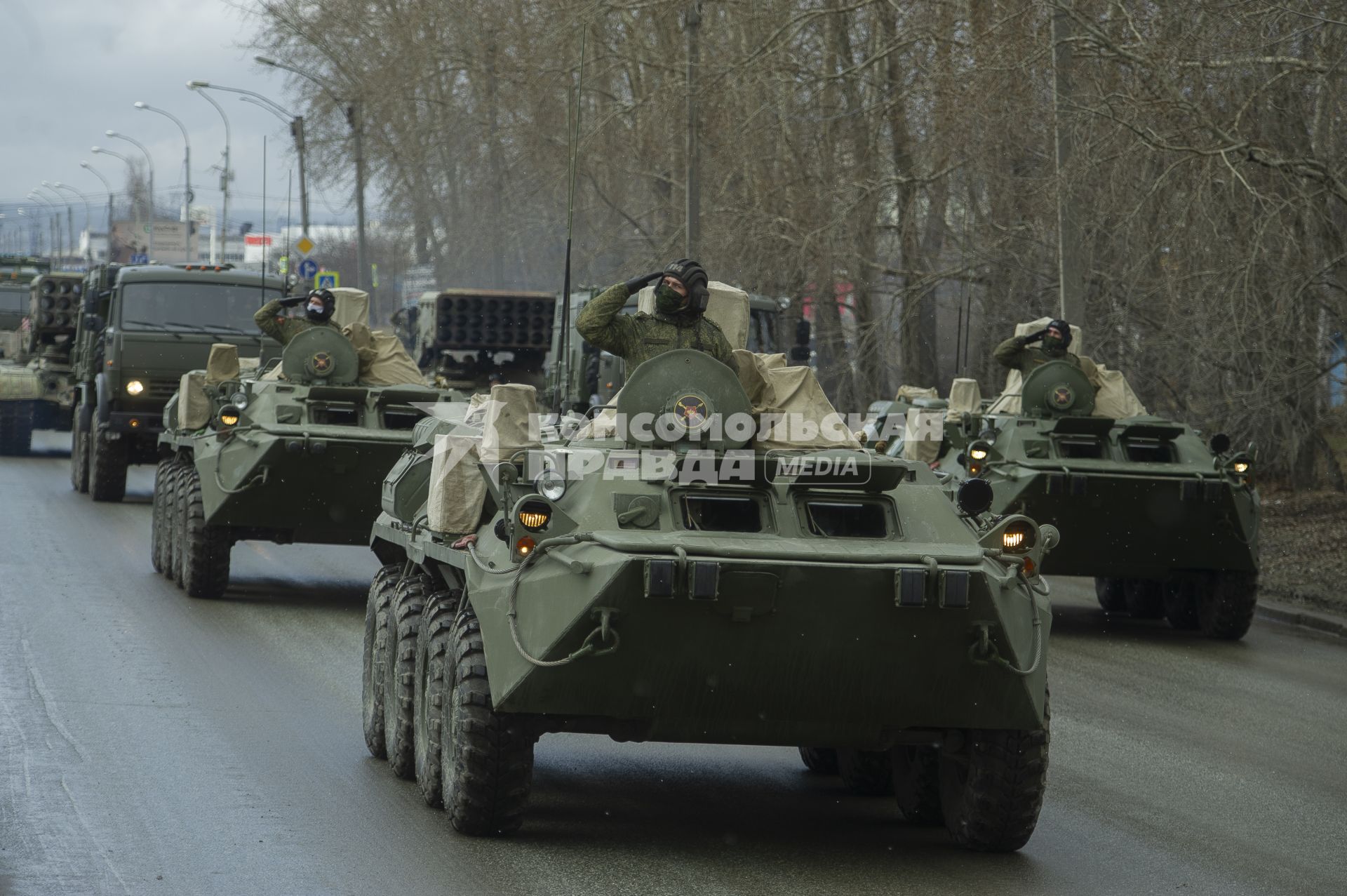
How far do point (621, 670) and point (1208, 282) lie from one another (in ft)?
40.0

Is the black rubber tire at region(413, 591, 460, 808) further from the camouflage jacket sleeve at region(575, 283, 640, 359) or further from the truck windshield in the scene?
the truck windshield

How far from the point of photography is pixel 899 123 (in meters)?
25.5

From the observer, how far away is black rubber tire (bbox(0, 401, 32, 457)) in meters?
30.4

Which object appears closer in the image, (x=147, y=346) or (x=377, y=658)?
(x=377, y=658)

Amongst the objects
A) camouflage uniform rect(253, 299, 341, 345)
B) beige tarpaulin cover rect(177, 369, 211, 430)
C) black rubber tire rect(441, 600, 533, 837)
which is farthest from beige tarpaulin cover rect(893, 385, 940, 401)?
black rubber tire rect(441, 600, 533, 837)

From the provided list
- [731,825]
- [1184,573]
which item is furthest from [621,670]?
[1184,573]

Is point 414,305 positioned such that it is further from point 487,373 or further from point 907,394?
point 907,394

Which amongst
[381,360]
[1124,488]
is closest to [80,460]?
[381,360]

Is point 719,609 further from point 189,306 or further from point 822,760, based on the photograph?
point 189,306

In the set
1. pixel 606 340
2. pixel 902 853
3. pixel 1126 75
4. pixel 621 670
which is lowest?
pixel 902 853

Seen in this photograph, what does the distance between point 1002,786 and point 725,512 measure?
147 centimetres

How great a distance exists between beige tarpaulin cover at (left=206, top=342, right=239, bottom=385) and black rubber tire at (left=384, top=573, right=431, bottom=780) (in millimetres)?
8107

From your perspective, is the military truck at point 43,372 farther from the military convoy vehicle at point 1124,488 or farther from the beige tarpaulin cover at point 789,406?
the beige tarpaulin cover at point 789,406

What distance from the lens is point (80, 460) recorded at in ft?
81.3
